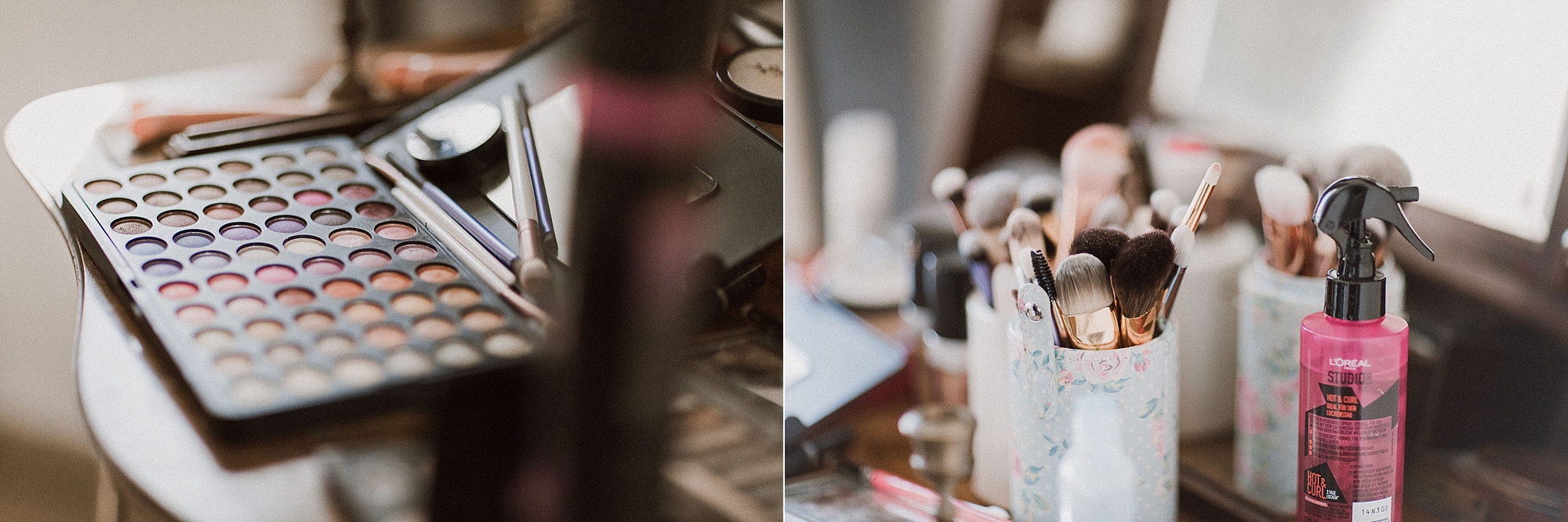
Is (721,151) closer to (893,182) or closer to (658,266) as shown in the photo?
(658,266)

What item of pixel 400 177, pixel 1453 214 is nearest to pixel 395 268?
pixel 400 177

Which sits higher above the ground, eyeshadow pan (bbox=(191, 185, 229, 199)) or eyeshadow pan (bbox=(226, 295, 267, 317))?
eyeshadow pan (bbox=(191, 185, 229, 199))

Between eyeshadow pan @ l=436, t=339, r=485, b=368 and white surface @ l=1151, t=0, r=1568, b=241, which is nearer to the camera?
eyeshadow pan @ l=436, t=339, r=485, b=368

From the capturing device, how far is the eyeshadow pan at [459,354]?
0.91 ft

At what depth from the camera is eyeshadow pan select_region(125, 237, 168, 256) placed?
0.98ft

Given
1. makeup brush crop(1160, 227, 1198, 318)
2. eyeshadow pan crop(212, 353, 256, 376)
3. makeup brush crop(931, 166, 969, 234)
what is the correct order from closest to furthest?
eyeshadow pan crop(212, 353, 256, 376) → makeup brush crop(1160, 227, 1198, 318) → makeup brush crop(931, 166, 969, 234)

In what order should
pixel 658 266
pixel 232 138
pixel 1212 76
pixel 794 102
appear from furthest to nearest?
1. pixel 794 102
2. pixel 1212 76
3. pixel 232 138
4. pixel 658 266

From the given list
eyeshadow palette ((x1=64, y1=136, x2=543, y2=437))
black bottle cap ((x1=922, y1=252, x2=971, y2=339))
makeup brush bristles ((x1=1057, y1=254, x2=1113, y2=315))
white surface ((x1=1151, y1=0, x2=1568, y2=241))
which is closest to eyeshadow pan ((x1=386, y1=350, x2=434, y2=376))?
eyeshadow palette ((x1=64, y1=136, x2=543, y2=437))

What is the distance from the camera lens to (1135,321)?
373mm

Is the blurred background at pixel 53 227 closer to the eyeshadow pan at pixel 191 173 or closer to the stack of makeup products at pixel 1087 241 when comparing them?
the eyeshadow pan at pixel 191 173

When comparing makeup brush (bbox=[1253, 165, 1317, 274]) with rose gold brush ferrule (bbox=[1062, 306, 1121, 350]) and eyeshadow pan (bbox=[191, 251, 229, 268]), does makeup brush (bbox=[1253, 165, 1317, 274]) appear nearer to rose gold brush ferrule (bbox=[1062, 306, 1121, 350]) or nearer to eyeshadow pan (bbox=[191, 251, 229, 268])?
rose gold brush ferrule (bbox=[1062, 306, 1121, 350])

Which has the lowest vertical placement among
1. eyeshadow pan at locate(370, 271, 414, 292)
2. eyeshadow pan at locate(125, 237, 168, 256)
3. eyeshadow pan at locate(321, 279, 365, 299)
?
eyeshadow pan at locate(321, 279, 365, 299)

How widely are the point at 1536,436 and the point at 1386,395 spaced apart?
0.12m

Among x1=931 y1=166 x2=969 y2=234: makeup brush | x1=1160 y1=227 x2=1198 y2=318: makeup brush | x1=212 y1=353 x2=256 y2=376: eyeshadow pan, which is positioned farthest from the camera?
x1=931 y1=166 x2=969 y2=234: makeup brush
